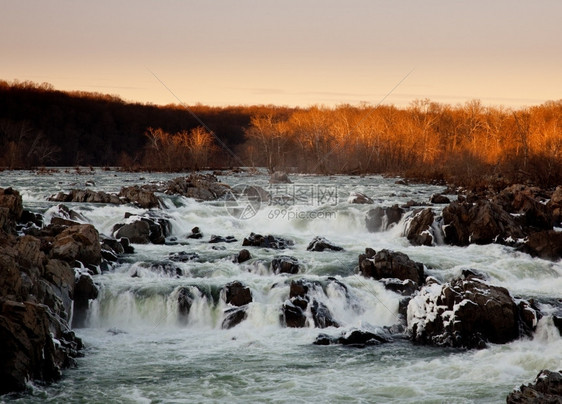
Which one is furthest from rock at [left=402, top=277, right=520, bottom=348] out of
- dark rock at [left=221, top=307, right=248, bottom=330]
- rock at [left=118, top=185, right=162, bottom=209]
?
rock at [left=118, top=185, right=162, bottom=209]

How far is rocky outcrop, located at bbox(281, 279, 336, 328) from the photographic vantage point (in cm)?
1266

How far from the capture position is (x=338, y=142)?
64.3m

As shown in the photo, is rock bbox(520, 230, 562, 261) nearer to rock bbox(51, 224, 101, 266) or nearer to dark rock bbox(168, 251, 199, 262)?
dark rock bbox(168, 251, 199, 262)

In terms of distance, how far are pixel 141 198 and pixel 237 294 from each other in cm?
1277

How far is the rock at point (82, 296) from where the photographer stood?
13.0 m

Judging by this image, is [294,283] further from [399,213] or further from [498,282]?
[399,213]

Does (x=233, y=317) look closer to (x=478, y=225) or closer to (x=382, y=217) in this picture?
(x=478, y=225)

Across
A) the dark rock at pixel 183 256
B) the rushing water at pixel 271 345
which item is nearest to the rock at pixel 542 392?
the rushing water at pixel 271 345

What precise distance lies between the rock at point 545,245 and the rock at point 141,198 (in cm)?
1450

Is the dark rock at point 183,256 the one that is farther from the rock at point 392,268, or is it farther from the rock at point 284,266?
the rock at point 392,268

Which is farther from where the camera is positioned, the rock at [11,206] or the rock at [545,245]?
the rock at [545,245]

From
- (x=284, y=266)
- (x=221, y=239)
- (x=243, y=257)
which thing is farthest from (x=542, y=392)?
(x=221, y=239)

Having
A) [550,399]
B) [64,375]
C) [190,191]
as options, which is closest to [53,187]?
[190,191]

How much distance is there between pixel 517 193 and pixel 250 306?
47.8 ft
